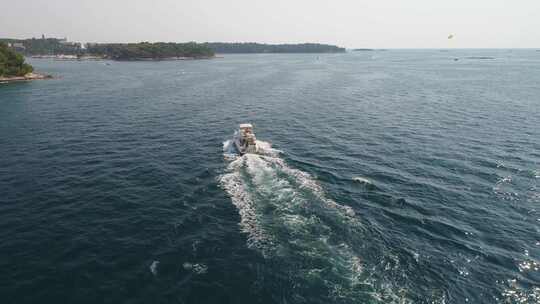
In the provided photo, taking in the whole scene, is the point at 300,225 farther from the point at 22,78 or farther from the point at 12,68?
the point at 12,68

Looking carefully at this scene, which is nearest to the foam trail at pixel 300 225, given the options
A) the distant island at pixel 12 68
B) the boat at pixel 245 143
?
the boat at pixel 245 143

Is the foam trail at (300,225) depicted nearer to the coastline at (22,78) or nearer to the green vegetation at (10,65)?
the coastline at (22,78)

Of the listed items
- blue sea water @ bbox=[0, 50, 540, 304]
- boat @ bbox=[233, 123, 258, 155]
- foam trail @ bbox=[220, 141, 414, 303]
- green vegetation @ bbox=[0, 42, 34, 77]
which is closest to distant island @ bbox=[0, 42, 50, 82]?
green vegetation @ bbox=[0, 42, 34, 77]

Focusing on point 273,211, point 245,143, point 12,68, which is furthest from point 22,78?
point 273,211

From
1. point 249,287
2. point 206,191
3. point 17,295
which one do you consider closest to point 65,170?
point 206,191

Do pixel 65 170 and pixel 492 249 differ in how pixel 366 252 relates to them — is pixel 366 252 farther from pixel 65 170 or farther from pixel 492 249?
pixel 65 170

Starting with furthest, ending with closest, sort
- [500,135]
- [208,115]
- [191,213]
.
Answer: [208,115] → [500,135] → [191,213]

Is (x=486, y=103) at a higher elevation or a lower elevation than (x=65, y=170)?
higher
